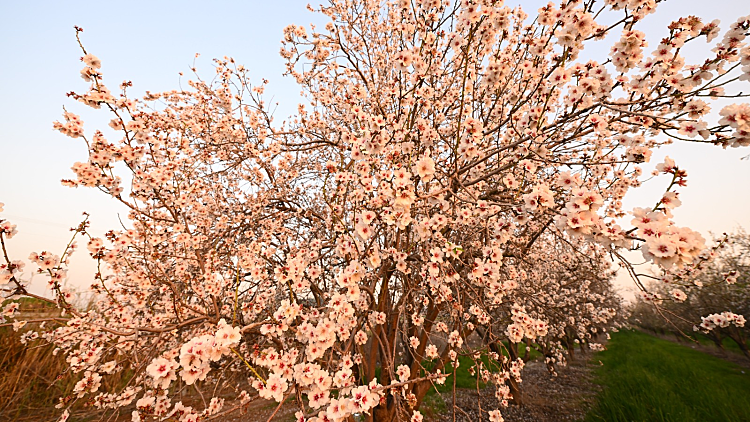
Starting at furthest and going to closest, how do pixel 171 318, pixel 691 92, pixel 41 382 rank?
pixel 41 382 → pixel 171 318 → pixel 691 92

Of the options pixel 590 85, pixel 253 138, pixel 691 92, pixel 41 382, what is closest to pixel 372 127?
pixel 590 85

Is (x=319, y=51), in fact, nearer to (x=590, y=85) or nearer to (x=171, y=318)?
(x=590, y=85)

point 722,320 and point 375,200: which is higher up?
point 375,200

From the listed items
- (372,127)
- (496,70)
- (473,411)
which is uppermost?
(496,70)

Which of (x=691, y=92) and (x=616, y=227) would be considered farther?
(x=691, y=92)

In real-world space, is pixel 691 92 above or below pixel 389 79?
below

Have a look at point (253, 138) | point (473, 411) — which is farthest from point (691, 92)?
point (473, 411)

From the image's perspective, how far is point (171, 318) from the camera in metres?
3.04

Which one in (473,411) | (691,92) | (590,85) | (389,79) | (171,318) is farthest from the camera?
(473,411)

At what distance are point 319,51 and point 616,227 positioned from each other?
4.83 metres

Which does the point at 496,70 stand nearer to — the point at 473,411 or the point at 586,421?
the point at 586,421

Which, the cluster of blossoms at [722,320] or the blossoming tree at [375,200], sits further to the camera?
the cluster of blossoms at [722,320]

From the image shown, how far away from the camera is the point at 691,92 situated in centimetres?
191

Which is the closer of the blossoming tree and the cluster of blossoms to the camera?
the blossoming tree
